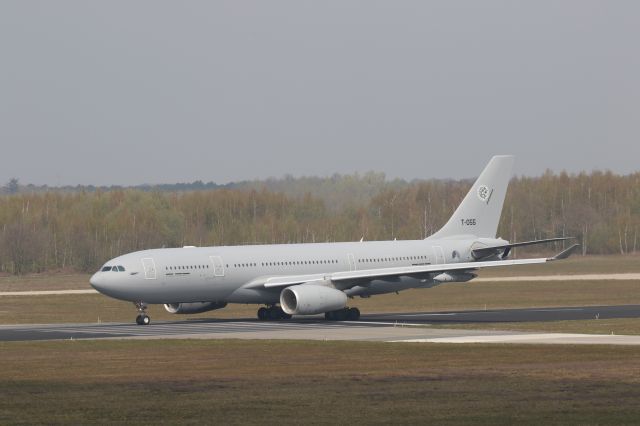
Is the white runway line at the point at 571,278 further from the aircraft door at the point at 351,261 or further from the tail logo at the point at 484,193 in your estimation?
the aircraft door at the point at 351,261

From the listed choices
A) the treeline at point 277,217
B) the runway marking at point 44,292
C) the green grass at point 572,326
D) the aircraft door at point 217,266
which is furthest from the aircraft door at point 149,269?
the treeline at point 277,217

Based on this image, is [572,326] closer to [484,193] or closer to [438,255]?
[438,255]

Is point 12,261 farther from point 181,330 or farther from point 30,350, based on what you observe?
point 30,350

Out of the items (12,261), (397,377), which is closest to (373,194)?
(12,261)

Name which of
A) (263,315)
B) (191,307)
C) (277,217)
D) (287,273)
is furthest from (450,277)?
(277,217)

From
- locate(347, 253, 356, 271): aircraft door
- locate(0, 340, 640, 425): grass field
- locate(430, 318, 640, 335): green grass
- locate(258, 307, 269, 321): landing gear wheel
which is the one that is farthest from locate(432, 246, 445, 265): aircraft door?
locate(0, 340, 640, 425): grass field

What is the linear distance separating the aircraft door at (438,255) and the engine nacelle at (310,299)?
8.25 m

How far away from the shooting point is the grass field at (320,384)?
82.8 feet

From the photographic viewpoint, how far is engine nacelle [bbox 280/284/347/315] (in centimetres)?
5456

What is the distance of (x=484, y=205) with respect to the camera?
67.2 m

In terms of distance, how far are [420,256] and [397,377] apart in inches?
1217

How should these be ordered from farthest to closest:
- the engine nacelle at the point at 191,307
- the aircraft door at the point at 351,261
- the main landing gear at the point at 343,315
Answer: the aircraft door at the point at 351,261 < the engine nacelle at the point at 191,307 < the main landing gear at the point at 343,315

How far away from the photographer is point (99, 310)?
67.7 meters

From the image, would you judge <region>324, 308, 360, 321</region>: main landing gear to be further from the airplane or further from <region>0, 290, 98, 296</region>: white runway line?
<region>0, 290, 98, 296</region>: white runway line
